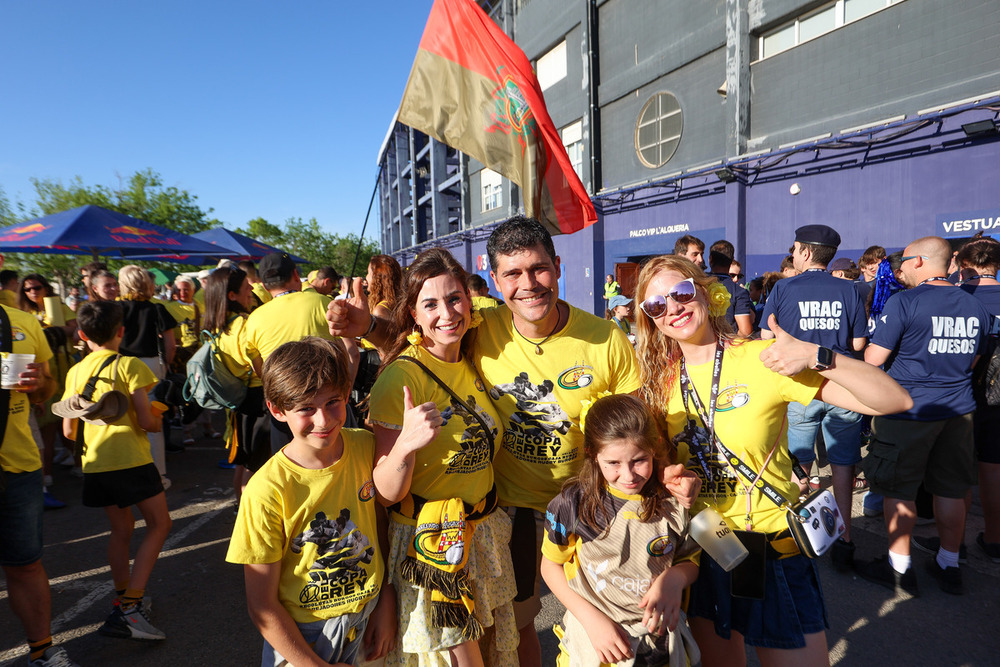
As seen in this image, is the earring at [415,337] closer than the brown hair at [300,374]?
No

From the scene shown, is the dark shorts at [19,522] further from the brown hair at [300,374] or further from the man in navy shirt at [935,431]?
the man in navy shirt at [935,431]

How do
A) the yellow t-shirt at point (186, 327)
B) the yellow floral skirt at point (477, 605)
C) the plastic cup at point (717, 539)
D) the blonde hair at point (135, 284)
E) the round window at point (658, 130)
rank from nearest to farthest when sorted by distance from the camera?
the plastic cup at point (717, 539) → the yellow floral skirt at point (477, 605) → the blonde hair at point (135, 284) → the yellow t-shirt at point (186, 327) → the round window at point (658, 130)

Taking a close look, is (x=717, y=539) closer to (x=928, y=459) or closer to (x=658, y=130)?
(x=928, y=459)

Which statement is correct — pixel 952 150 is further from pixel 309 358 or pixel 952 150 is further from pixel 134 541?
pixel 134 541

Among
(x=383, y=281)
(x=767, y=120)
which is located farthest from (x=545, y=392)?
(x=767, y=120)

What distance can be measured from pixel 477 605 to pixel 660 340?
1295 millimetres

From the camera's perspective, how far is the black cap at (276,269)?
4215 mm

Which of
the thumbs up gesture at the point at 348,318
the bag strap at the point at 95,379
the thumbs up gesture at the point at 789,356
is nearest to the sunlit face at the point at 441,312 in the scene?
the thumbs up gesture at the point at 348,318

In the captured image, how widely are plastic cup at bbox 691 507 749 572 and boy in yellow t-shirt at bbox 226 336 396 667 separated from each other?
3.86 ft

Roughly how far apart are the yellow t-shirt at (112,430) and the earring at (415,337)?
219cm

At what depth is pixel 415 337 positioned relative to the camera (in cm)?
202

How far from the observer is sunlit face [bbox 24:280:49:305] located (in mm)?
6544

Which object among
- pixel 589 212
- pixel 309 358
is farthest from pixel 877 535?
pixel 309 358

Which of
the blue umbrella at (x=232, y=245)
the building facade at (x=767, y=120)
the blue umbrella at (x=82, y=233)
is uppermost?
the building facade at (x=767, y=120)
